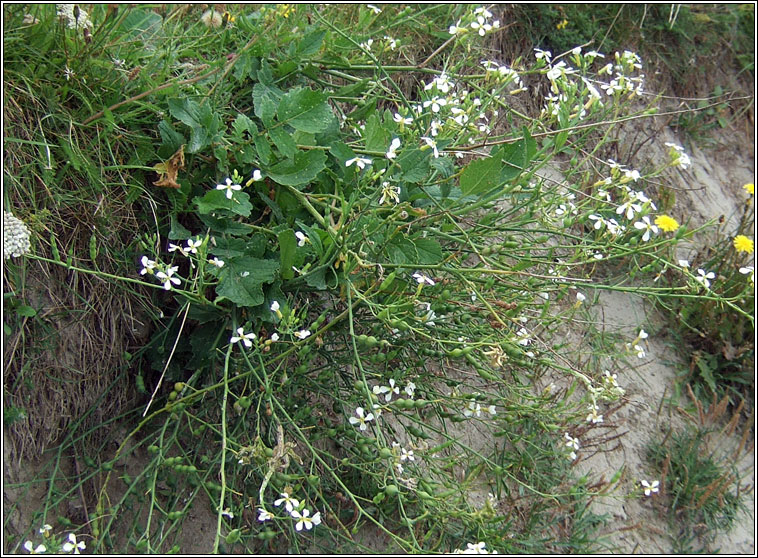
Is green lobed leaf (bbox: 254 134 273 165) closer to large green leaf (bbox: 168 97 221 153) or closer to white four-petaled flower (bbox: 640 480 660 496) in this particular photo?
large green leaf (bbox: 168 97 221 153)

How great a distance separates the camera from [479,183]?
1649mm

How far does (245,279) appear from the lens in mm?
1740

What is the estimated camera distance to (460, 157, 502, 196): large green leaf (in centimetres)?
163

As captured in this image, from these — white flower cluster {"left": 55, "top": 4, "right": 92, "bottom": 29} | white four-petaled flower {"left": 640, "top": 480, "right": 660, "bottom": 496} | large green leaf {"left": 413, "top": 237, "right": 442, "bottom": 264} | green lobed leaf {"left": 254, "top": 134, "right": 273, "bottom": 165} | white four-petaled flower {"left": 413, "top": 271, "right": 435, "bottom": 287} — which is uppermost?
white flower cluster {"left": 55, "top": 4, "right": 92, "bottom": 29}

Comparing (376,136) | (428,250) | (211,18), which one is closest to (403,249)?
(428,250)

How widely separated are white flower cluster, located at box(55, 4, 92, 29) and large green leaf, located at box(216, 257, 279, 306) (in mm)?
705

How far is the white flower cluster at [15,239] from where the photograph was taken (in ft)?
4.91

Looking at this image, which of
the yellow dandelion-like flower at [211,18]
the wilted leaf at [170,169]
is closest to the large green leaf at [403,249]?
the wilted leaf at [170,169]

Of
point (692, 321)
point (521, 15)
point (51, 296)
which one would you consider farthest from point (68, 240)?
point (692, 321)

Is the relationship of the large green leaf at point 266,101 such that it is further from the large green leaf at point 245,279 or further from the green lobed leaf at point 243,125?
the large green leaf at point 245,279

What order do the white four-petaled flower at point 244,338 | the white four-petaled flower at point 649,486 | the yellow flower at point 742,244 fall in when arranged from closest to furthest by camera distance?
1. the white four-petaled flower at point 244,338
2. the white four-petaled flower at point 649,486
3. the yellow flower at point 742,244

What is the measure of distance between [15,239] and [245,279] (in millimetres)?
521

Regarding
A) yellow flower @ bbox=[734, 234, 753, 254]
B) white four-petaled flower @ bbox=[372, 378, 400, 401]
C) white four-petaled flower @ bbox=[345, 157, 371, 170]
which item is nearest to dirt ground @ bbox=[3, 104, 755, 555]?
yellow flower @ bbox=[734, 234, 753, 254]

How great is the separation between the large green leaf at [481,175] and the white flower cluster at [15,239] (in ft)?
3.26
